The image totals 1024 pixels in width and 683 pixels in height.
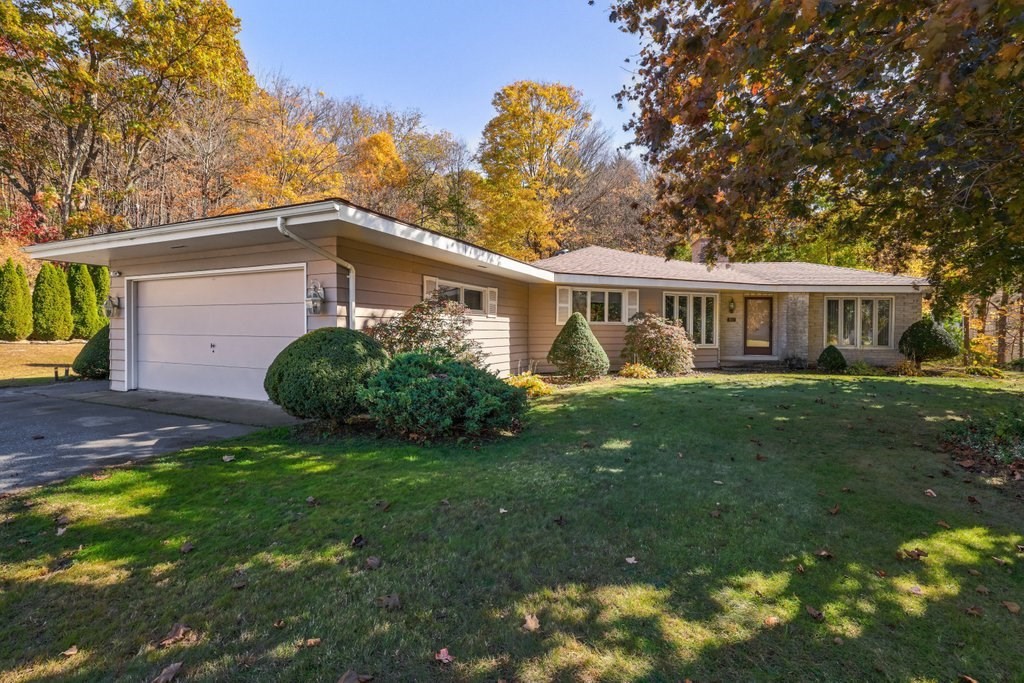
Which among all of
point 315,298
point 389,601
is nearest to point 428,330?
point 315,298

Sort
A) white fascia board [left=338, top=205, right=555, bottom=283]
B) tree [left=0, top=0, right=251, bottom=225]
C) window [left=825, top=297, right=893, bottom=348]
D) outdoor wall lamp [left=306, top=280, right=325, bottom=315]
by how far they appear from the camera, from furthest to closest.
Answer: window [left=825, top=297, right=893, bottom=348] < tree [left=0, top=0, right=251, bottom=225] < outdoor wall lamp [left=306, top=280, right=325, bottom=315] < white fascia board [left=338, top=205, right=555, bottom=283]

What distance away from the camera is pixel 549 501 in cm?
386

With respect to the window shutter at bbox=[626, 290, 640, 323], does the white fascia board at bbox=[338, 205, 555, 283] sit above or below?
above

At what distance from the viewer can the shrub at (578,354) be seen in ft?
36.6

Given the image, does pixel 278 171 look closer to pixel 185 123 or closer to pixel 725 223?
pixel 185 123

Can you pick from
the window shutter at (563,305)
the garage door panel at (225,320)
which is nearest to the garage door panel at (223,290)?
the garage door panel at (225,320)

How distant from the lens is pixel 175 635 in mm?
2236

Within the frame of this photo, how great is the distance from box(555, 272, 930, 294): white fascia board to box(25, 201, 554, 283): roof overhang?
378cm

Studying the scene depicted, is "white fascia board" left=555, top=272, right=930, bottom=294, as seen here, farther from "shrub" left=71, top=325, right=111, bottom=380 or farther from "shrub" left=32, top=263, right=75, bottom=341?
"shrub" left=32, top=263, right=75, bottom=341

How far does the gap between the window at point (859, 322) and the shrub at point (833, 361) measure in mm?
1582

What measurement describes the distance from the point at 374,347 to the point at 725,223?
4441 millimetres

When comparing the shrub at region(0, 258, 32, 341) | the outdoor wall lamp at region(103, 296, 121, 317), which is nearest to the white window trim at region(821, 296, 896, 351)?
the outdoor wall lamp at region(103, 296, 121, 317)

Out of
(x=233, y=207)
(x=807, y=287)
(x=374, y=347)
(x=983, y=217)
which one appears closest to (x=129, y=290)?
(x=374, y=347)

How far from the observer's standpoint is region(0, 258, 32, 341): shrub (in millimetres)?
14914
